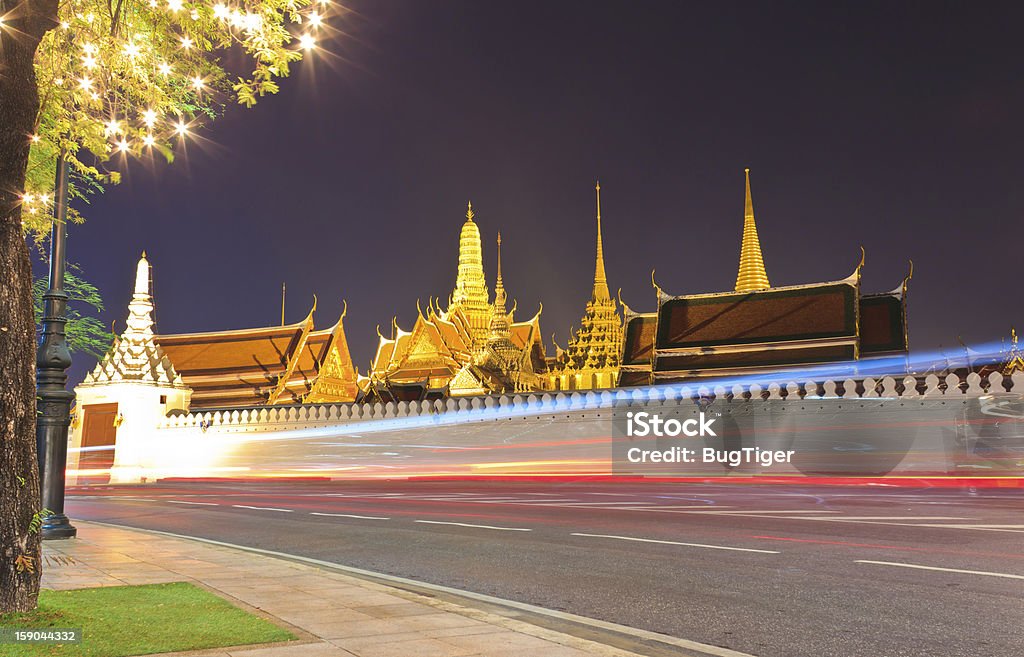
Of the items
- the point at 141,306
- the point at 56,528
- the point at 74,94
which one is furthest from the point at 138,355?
the point at 74,94

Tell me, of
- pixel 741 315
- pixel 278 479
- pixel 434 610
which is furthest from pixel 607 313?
pixel 434 610

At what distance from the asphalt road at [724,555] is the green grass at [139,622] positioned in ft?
7.78

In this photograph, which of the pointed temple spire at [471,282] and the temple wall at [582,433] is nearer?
the temple wall at [582,433]

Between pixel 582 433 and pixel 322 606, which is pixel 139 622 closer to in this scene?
pixel 322 606

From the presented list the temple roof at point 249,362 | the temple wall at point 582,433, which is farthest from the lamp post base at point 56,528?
the temple roof at point 249,362

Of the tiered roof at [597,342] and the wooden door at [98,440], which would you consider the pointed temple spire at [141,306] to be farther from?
the tiered roof at [597,342]

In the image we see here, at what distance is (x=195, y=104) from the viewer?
8742 millimetres

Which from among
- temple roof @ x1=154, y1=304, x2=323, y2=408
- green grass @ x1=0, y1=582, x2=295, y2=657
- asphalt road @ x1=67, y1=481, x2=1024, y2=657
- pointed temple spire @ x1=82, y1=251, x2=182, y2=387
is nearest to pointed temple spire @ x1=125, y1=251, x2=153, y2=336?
pointed temple spire @ x1=82, y1=251, x2=182, y2=387

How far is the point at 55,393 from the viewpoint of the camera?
10.3 metres

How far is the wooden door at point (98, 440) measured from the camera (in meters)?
33.7

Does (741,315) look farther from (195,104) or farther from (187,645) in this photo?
(187,645)

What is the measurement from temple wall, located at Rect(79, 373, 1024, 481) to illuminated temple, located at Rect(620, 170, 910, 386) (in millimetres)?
5156

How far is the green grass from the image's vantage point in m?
4.61

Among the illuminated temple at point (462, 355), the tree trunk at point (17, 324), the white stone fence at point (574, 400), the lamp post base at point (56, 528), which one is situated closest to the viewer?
the tree trunk at point (17, 324)
